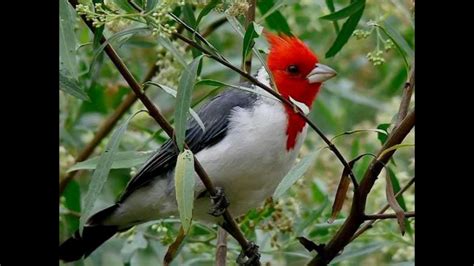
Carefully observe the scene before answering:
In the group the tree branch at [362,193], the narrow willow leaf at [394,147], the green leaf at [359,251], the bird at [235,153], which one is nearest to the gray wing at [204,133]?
the bird at [235,153]

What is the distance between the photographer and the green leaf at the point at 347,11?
3283mm

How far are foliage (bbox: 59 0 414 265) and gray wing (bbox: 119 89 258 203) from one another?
10cm

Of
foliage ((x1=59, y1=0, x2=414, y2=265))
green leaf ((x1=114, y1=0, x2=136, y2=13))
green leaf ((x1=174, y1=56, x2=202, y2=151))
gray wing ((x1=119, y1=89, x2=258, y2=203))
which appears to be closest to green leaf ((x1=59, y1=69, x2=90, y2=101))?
foliage ((x1=59, y1=0, x2=414, y2=265))

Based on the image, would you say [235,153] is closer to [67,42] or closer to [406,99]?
[406,99]

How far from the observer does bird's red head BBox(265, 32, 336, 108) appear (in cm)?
388

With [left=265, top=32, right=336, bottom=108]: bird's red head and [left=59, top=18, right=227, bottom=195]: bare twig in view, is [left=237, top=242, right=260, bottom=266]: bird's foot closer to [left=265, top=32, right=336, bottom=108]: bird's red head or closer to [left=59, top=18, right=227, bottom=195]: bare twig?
[left=265, top=32, right=336, bottom=108]: bird's red head

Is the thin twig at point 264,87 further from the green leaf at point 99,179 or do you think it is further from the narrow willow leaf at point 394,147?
the green leaf at point 99,179

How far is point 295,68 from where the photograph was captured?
12.9ft

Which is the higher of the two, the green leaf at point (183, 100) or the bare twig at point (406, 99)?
the green leaf at point (183, 100)

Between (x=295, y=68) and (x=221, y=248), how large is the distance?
0.83 metres

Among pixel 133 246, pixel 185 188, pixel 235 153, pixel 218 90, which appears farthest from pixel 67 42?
pixel 133 246

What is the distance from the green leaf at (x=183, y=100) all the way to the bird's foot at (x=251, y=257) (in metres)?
1.08
